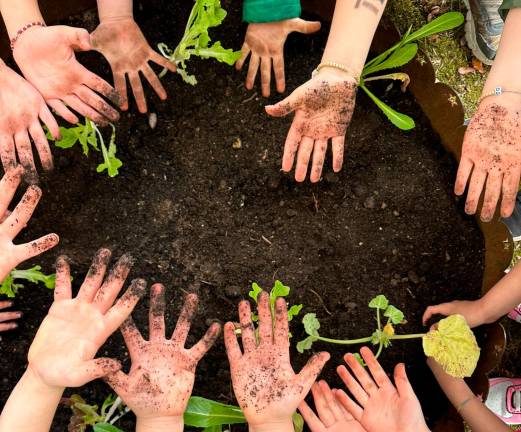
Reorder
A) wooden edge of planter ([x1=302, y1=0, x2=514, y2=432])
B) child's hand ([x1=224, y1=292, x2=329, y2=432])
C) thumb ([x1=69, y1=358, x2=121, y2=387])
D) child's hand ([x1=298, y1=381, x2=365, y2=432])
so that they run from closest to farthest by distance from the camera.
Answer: thumb ([x1=69, y1=358, x2=121, y2=387])
child's hand ([x1=224, y1=292, x2=329, y2=432])
child's hand ([x1=298, y1=381, x2=365, y2=432])
wooden edge of planter ([x1=302, y1=0, x2=514, y2=432])

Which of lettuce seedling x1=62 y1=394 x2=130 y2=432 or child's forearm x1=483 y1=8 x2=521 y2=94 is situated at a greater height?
child's forearm x1=483 y1=8 x2=521 y2=94

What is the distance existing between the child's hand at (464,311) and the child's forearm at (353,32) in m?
0.65

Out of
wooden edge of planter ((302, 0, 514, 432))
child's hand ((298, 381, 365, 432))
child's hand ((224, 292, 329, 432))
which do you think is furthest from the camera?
wooden edge of planter ((302, 0, 514, 432))

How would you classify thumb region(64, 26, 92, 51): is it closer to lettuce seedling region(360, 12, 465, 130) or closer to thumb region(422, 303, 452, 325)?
lettuce seedling region(360, 12, 465, 130)

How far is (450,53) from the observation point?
1.73 meters

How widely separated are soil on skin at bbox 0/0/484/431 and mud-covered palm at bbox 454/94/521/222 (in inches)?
9.7

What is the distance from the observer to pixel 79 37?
1.32m

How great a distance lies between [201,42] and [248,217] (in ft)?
1.51

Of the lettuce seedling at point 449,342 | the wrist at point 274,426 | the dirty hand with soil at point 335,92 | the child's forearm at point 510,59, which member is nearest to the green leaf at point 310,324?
the lettuce seedling at point 449,342

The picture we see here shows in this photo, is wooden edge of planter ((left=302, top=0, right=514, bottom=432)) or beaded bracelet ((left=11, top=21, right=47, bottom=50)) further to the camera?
wooden edge of planter ((left=302, top=0, right=514, bottom=432))

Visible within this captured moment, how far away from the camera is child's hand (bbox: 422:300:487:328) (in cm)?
153

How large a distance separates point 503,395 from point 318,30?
3.64 feet

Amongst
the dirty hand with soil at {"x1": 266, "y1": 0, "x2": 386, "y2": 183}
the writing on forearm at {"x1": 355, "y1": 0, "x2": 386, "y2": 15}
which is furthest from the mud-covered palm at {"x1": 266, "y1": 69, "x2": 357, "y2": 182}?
the writing on forearm at {"x1": 355, "y1": 0, "x2": 386, "y2": 15}

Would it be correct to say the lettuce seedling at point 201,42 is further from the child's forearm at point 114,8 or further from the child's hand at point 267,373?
the child's hand at point 267,373
